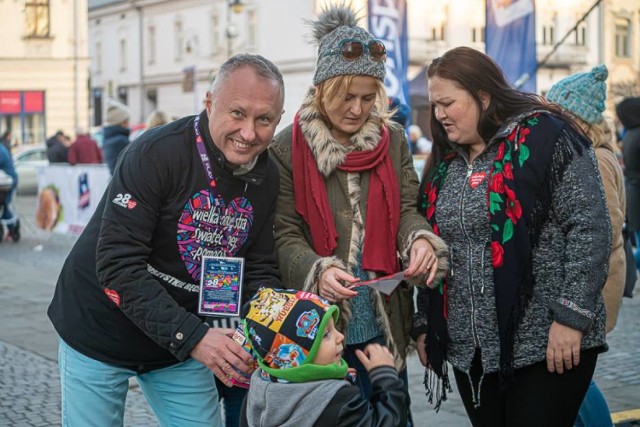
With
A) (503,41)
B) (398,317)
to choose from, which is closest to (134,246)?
(398,317)

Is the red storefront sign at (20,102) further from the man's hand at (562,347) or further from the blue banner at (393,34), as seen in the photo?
the man's hand at (562,347)

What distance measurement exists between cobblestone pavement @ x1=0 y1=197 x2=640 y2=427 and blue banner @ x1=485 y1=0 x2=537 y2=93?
2.85 metres

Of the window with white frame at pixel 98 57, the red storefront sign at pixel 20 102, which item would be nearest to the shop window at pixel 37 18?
the red storefront sign at pixel 20 102

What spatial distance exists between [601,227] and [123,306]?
1.58 m

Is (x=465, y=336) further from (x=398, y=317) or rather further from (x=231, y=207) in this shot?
(x=231, y=207)

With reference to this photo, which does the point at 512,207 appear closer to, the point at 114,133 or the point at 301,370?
the point at 301,370

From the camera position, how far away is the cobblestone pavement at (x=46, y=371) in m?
5.87

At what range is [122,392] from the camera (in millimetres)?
3410

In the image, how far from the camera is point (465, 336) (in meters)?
3.53

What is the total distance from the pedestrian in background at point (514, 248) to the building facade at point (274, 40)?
35149 mm

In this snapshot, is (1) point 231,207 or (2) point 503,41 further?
(2) point 503,41

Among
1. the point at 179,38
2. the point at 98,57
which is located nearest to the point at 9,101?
the point at 179,38

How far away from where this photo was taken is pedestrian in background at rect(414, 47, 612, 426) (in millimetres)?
3314

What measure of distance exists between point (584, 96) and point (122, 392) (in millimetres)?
2421
